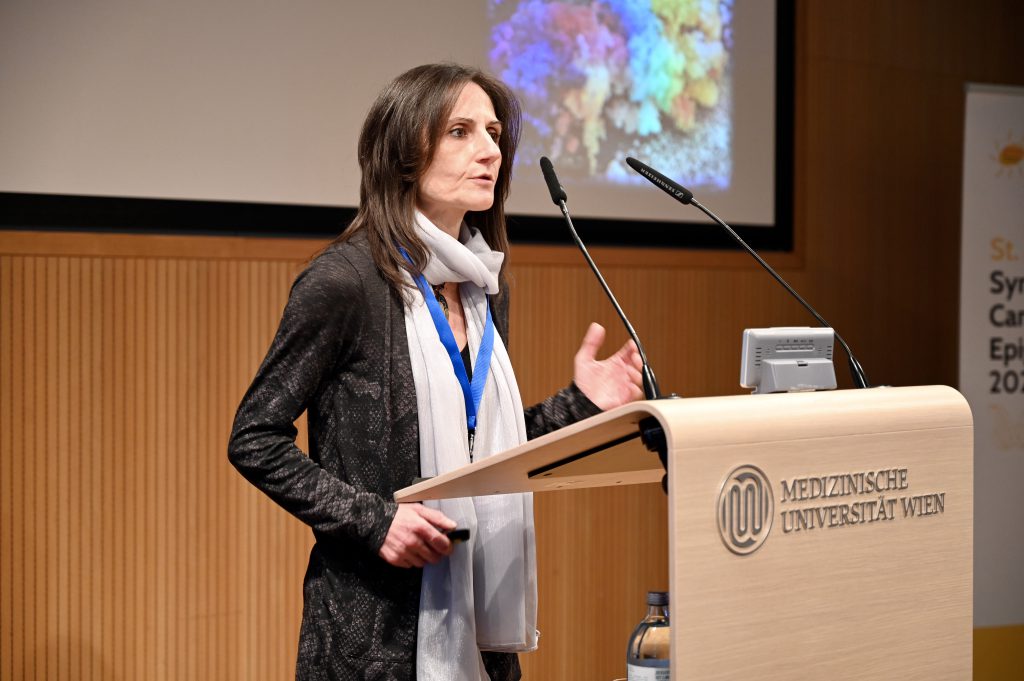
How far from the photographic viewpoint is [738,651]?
43.5 inches

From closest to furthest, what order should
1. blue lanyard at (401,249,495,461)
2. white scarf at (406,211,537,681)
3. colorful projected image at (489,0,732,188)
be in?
1. white scarf at (406,211,537,681)
2. blue lanyard at (401,249,495,461)
3. colorful projected image at (489,0,732,188)

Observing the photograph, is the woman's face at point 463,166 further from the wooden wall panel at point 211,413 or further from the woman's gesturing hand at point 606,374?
the wooden wall panel at point 211,413

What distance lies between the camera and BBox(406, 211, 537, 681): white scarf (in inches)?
61.7

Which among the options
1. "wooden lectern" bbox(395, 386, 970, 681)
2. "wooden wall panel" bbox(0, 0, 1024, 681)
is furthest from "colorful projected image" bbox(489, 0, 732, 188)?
"wooden lectern" bbox(395, 386, 970, 681)

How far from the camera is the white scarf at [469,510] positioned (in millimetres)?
1566

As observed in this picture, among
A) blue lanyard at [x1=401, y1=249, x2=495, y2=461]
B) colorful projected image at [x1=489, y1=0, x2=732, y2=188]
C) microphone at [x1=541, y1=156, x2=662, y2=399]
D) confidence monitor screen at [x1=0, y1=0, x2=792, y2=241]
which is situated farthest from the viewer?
colorful projected image at [x1=489, y1=0, x2=732, y2=188]

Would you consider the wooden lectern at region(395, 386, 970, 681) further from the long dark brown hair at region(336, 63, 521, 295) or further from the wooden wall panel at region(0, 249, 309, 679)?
the wooden wall panel at region(0, 249, 309, 679)

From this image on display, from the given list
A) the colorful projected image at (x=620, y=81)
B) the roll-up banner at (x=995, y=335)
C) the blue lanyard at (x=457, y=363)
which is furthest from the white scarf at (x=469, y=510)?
the roll-up banner at (x=995, y=335)

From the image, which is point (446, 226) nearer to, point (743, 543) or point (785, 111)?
point (743, 543)

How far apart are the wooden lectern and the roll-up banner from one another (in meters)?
2.67

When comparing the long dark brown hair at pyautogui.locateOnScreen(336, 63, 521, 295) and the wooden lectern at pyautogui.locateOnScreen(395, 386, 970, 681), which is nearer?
the wooden lectern at pyautogui.locateOnScreen(395, 386, 970, 681)

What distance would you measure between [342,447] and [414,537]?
19 centimetres

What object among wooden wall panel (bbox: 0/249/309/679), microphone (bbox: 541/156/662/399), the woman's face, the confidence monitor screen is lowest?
wooden wall panel (bbox: 0/249/309/679)

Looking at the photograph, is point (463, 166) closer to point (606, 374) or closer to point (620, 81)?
point (606, 374)
